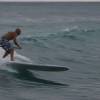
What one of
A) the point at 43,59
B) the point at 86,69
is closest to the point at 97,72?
the point at 86,69

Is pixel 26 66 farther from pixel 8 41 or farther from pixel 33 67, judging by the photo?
pixel 8 41

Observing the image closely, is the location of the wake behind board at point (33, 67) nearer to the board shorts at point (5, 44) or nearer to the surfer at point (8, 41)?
the surfer at point (8, 41)

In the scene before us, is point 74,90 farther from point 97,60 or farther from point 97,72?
point 97,60

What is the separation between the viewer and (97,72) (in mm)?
25516

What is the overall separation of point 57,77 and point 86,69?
9.22 ft

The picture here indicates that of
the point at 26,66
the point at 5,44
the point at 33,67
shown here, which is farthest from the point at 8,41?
the point at 33,67

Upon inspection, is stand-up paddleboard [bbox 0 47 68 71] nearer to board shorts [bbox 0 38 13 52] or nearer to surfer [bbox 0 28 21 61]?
surfer [bbox 0 28 21 61]

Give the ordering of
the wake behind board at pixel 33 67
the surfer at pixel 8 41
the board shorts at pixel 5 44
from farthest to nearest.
A: the board shorts at pixel 5 44 < the surfer at pixel 8 41 < the wake behind board at pixel 33 67

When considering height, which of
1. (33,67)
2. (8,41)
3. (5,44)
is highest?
(8,41)

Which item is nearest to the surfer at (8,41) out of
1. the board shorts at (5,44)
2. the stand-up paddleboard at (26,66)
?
the board shorts at (5,44)

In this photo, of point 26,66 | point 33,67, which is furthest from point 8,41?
point 33,67

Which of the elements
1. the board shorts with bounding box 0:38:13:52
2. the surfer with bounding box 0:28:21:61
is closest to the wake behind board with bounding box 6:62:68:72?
the surfer with bounding box 0:28:21:61

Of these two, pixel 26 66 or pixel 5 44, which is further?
pixel 26 66

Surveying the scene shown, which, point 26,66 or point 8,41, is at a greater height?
point 8,41
